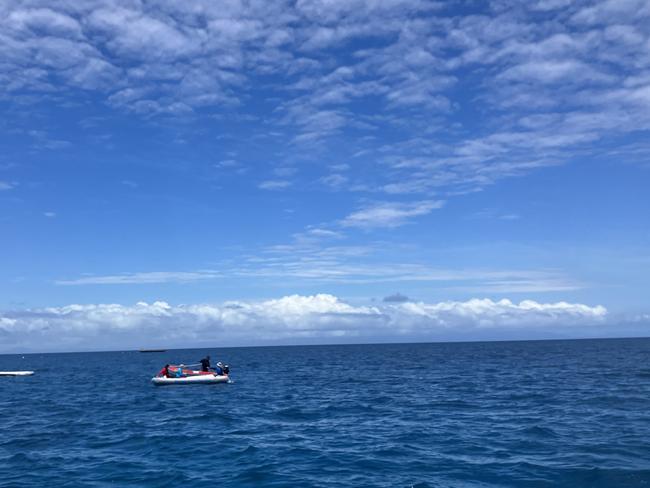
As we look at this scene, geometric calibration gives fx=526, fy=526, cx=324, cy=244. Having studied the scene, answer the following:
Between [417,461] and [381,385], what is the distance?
3371cm

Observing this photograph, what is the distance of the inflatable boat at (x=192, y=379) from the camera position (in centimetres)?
5997

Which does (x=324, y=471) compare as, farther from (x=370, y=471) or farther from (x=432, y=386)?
(x=432, y=386)

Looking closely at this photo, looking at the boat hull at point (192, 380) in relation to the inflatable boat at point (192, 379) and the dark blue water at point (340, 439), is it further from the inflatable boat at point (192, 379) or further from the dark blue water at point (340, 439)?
the dark blue water at point (340, 439)

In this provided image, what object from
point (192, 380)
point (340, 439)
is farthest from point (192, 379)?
point (340, 439)

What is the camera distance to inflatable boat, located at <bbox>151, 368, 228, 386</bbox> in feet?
197

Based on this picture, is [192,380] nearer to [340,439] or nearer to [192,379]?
[192,379]

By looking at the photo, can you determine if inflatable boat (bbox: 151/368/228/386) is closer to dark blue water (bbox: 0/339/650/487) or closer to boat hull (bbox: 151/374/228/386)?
boat hull (bbox: 151/374/228/386)

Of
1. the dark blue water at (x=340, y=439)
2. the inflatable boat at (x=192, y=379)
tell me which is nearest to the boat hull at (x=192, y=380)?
the inflatable boat at (x=192, y=379)

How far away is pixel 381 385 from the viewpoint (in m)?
56.9

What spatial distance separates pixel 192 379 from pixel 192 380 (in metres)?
0.11

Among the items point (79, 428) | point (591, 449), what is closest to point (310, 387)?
point (79, 428)

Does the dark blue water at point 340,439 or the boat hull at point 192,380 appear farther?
the boat hull at point 192,380

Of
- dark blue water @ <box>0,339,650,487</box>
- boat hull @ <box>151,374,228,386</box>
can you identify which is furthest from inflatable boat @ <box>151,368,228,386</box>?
dark blue water @ <box>0,339,650,487</box>

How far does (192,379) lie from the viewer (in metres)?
60.6
